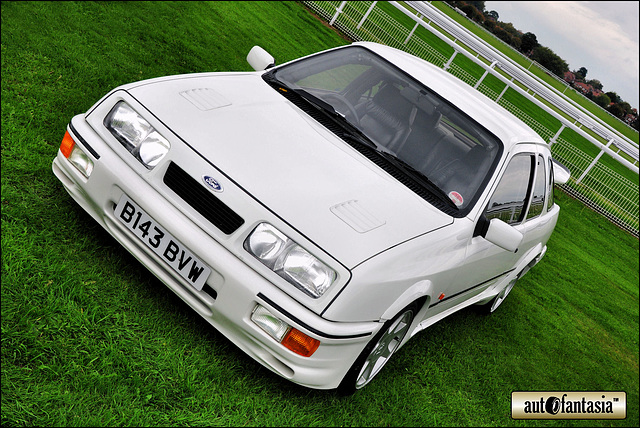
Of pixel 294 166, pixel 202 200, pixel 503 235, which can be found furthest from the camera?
Answer: pixel 503 235

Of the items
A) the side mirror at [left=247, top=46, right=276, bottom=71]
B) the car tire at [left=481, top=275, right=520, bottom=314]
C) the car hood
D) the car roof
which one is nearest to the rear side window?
the car roof

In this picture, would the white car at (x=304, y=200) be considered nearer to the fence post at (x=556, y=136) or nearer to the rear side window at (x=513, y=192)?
the rear side window at (x=513, y=192)

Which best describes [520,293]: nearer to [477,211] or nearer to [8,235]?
[477,211]

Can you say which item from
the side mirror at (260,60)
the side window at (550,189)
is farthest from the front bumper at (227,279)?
the side window at (550,189)

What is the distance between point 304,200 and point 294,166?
29 cm

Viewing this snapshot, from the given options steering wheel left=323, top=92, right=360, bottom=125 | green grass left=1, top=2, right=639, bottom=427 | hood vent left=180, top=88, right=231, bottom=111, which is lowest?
green grass left=1, top=2, right=639, bottom=427

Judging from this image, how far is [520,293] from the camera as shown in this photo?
271 inches

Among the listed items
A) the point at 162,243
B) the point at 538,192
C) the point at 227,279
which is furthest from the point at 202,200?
the point at 538,192

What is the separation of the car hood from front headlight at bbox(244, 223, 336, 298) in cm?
9

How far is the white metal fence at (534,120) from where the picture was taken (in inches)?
543

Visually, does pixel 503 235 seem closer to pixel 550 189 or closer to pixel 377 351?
pixel 377 351

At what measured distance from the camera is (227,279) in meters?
2.87

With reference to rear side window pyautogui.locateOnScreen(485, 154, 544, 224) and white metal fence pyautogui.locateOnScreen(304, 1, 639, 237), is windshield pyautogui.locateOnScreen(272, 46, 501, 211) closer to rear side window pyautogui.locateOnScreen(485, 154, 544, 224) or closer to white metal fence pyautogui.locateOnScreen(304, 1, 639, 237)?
rear side window pyautogui.locateOnScreen(485, 154, 544, 224)

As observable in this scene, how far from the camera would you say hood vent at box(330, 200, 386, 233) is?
3.05m
